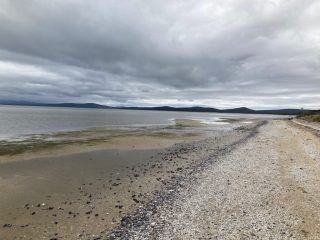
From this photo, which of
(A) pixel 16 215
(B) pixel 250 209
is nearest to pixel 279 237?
(B) pixel 250 209

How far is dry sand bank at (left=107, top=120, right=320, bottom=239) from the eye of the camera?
649 cm

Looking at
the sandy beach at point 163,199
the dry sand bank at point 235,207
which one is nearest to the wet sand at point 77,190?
the sandy beach at point 163,199

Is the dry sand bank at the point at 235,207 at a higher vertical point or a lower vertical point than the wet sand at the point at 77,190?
higher

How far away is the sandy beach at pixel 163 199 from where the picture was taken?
22.4 ft

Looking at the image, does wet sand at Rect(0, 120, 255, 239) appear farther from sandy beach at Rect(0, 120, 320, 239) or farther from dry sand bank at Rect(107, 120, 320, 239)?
dry sand bank at Rect(107, 120, 320, 239)

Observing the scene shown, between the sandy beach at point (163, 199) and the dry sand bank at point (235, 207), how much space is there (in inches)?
1.3

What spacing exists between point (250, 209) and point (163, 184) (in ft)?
16.4

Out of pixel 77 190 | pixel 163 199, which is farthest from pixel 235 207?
pixel 77 190

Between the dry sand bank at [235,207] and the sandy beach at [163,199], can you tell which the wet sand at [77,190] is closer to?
the sandy beach at [163,199]

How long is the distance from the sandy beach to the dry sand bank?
0.03 metres

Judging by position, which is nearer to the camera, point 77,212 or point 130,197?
point 77,212

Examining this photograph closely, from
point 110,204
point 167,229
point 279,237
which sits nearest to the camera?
point 279,237

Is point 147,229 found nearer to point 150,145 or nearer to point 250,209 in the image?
point 250,209

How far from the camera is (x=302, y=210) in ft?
24.8
